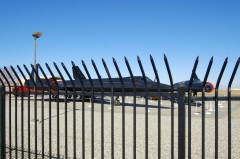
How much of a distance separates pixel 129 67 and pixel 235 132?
8192 millimetres

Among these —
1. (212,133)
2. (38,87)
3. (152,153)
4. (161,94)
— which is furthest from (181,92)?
(212,133)

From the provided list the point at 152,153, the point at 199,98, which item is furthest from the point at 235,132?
the point at 199,98

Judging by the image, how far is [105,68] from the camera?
122 inches

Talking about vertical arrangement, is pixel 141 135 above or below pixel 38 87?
below

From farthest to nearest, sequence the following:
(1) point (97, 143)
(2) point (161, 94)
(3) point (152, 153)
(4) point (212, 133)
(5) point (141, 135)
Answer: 1. (4) point (212, 133)
2. (5) point (141, 135)
3. (1) point (97, 143)
4. (3) point (152, 153)
5. (2) point (161, 94)

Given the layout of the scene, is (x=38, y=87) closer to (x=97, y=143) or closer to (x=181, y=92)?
(x=181, y=92)

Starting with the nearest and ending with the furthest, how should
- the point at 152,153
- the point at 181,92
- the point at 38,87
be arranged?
the point at 181,92
the point at 38,87
the point at 152,153

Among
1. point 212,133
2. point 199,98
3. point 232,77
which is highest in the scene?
point 232,77

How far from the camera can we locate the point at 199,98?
307 centimetres

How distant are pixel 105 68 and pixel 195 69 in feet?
3.39

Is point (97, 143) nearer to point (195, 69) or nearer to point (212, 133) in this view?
point (212, 133)

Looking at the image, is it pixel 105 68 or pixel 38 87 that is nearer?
pixel 105 68

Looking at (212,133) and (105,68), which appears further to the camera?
(212,133)

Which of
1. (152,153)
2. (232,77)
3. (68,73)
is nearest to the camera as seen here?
(232,77)
